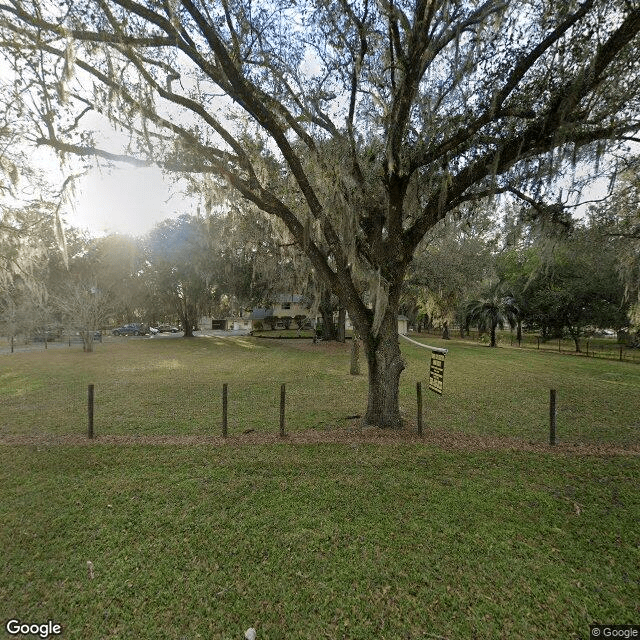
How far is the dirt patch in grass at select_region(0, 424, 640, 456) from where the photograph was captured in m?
5.86

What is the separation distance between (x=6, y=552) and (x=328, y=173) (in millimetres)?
6846

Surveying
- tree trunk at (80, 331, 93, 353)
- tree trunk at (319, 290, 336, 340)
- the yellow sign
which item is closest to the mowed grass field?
the yellow sign

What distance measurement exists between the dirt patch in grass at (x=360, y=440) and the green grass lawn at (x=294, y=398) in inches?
13.2

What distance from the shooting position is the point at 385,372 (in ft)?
21.8

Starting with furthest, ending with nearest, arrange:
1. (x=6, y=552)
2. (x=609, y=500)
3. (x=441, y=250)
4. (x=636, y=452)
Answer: (x=441, y=250) < (x=636, y=452) < (x=609, y=500) < (x=6, y=552)

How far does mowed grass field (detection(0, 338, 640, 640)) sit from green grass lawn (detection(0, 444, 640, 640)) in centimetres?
A: 2

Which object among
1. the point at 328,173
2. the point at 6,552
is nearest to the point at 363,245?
the point at 328,173

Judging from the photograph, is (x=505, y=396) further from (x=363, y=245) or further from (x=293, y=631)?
(x=293, y=631)

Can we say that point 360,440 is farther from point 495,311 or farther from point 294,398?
point 495,311

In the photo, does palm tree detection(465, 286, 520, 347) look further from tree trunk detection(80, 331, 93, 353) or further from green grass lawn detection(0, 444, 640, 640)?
tree trunk detection(80, 331, 93, 353)

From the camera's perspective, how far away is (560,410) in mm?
8500

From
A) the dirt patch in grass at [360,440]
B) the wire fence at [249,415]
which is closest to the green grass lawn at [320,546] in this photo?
the dirt patch in grass at [360,440]

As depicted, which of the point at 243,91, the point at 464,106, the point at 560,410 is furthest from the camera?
the point at 560,410

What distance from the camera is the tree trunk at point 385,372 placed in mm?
6602
